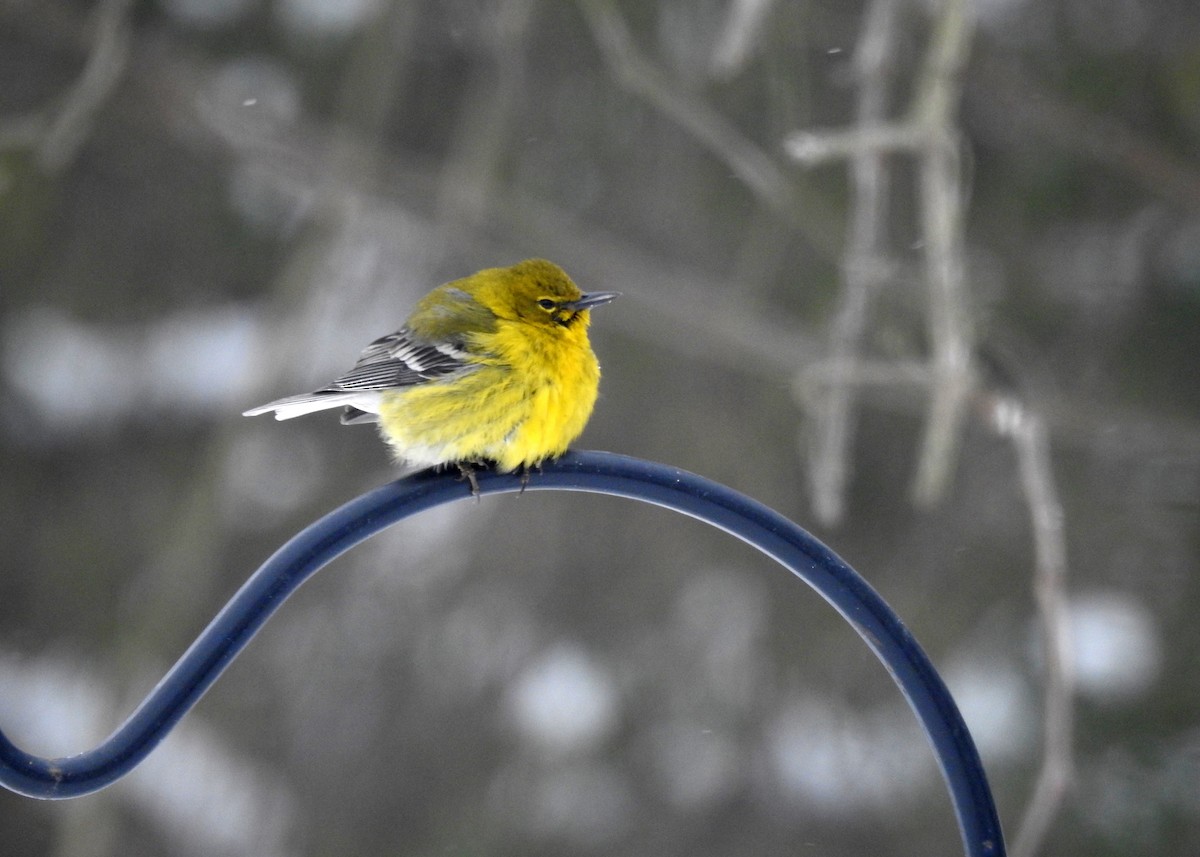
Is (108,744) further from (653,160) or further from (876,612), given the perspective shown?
(653,160)

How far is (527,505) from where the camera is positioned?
6562mm

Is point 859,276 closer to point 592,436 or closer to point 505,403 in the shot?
point 505,403

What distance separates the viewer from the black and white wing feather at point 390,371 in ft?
12.1

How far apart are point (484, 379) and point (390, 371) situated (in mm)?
350

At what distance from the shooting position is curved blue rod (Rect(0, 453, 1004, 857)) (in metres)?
2.31

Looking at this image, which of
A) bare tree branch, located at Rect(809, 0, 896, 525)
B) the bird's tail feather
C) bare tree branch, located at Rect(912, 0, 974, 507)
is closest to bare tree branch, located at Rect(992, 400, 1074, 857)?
bare tree branch, located at Rect(912, 0, 974, 507)

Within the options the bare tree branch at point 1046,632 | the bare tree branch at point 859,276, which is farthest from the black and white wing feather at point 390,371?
the bare tree branch at point 1046,632

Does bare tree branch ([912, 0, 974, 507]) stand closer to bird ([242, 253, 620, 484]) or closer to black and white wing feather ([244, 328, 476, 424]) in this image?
bird ([242, 253, 620, 484])

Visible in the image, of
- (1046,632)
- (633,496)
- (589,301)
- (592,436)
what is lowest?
(633,496)

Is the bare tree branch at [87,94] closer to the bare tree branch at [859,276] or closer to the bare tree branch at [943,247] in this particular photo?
the bare tree branch at [859,276]

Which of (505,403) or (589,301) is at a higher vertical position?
(589,301)

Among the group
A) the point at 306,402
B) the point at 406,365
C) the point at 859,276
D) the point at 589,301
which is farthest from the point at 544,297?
the point at 859,276

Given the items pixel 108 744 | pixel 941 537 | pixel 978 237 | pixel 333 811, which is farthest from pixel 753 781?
pixel 108 744

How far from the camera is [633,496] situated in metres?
2.79
